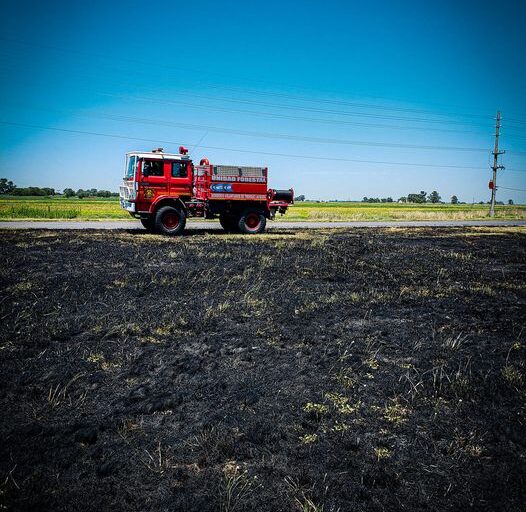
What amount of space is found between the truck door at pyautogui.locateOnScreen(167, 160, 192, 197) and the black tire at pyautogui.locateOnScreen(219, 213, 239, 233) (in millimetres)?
2321

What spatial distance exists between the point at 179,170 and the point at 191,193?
3.35 feet

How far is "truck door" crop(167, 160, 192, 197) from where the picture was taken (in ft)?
48.7

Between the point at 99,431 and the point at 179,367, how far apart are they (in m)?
1.15

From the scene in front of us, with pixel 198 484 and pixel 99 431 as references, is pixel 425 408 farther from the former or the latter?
pixel 99 431

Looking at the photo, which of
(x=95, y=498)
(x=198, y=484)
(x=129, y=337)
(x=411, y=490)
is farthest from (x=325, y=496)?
(x=129, y=337)

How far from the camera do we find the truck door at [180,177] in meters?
14.8

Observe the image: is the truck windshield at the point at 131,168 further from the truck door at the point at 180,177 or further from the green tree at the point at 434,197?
the green tree at the point at 434,197

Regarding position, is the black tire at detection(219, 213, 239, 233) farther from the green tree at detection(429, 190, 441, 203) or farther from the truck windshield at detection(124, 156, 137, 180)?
the green tree at detection(429, 190, 441, 203)

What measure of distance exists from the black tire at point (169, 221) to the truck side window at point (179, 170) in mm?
1324

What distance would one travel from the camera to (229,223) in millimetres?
17406

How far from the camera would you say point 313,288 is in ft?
24.7

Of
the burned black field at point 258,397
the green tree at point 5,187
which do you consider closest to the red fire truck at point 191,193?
the burned black field at point 258,397

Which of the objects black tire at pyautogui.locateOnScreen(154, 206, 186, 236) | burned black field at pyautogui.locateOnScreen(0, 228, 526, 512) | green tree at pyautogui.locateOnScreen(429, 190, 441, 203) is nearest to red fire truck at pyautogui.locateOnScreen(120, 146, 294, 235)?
black tire at pyautogui.locateOnScreen(154, 206, 186, 236)

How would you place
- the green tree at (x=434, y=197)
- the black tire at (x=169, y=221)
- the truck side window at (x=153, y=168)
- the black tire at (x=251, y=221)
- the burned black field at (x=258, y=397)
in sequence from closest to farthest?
the burned black field at (x=258, y=397) < the truck side window at (x=153, y=168) < the black tire at (x=169, y=221) < the black tire at (x=251, y=221) < the green tree at (x=434, y=197)
